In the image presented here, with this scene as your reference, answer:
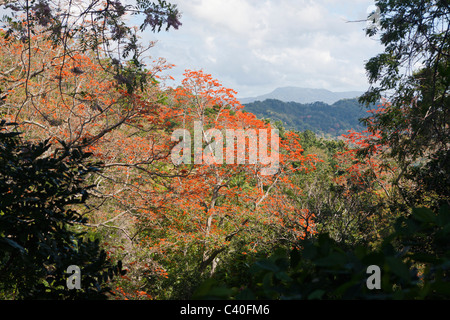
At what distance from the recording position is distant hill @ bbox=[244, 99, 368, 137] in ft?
327

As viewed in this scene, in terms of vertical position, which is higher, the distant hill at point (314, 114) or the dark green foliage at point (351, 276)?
the distant hill at point (314, 114)

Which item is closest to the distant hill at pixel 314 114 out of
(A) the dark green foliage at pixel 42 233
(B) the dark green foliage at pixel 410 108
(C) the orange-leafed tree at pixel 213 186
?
(C) the orange-leafed tree at pixel 213 186

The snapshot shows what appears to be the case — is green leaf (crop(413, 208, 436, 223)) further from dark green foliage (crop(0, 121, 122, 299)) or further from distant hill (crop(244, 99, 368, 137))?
distant hill (crop(244, 99, 368, 137))

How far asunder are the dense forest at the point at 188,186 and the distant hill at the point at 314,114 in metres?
88.4

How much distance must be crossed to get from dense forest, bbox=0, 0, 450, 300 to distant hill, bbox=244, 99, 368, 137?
8843 centimetres

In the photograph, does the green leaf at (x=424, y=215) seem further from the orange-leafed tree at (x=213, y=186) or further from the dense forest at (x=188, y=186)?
the orange-leafed tree at (x=213, y=186)

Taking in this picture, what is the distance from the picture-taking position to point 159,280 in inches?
292

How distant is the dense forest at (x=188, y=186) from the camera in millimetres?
898

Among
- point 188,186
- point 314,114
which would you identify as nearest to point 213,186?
point 188,186

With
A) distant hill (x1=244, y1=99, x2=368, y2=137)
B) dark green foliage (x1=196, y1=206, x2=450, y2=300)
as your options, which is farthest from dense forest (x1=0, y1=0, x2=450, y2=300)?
distant hill (x1=244, y1=99, x2=368, y2=137)

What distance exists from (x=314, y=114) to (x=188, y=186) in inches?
4360

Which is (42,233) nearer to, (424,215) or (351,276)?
(351,276)

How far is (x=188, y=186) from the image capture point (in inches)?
341
